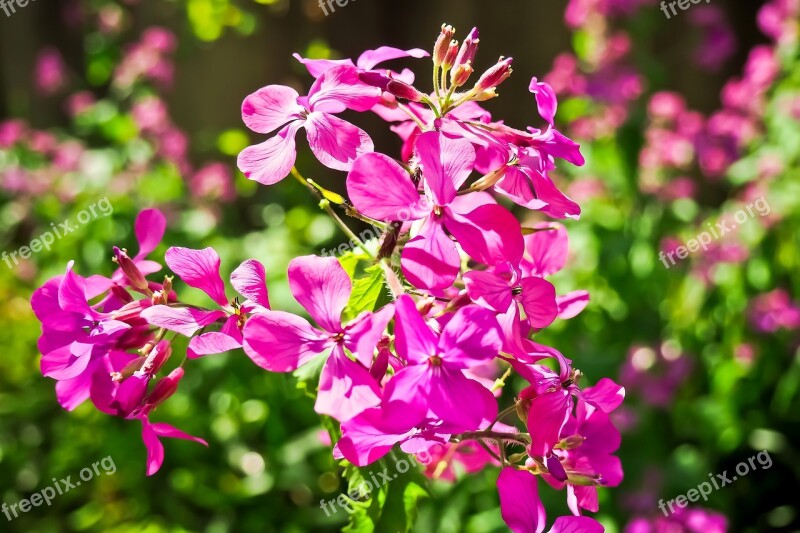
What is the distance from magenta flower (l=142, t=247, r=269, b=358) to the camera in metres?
0.65

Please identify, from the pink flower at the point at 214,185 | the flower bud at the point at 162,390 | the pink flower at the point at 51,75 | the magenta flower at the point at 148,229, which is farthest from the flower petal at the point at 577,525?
the pink flower at the point at 51,75

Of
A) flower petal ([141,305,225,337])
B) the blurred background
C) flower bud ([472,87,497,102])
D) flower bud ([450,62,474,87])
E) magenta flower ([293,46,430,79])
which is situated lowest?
the blurred background

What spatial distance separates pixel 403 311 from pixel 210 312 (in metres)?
0.19

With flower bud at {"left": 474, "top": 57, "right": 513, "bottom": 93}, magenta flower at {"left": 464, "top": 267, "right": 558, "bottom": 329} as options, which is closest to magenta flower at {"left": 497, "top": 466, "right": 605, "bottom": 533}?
magenta flower at {"left": 464, "top": 267, "right": 558, "bottom": 329}

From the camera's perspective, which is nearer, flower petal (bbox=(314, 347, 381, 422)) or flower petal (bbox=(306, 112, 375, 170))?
flower petal (bbox=(314, 347, 381, 422))

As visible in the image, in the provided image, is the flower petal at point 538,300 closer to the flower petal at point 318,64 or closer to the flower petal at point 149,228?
the flower petal at point 318,64

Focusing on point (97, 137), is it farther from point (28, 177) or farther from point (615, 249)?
point (615, 249)

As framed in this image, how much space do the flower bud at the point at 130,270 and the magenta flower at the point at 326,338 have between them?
16cm

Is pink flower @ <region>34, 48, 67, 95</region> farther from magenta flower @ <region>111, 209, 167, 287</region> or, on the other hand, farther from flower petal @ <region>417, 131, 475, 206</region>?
flower petal @ <region>417, 131, 475, 206</region>

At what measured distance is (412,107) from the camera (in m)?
0.77

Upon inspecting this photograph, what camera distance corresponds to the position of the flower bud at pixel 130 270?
28.3 inches

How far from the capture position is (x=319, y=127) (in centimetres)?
69

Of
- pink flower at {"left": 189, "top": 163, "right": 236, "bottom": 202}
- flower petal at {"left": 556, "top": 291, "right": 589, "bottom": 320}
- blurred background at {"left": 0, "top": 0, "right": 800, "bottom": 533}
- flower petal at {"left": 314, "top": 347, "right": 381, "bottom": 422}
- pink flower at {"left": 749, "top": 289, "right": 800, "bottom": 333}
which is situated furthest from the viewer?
pink flower at {"left": 189, "top": 163, "right": 236, "bottom": 202}

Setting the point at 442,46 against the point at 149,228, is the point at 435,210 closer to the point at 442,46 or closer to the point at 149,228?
the point at 442,46
